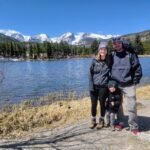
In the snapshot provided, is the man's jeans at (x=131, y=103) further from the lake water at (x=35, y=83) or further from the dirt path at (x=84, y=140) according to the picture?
the lake water at (x=35, y=83)

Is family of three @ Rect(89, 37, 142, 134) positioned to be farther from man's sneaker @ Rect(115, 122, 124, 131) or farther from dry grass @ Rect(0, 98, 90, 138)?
dry grass @ Rect(0, 98, 90, 138)

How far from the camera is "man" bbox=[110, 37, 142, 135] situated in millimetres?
8109

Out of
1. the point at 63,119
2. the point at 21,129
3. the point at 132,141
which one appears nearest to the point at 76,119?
the point at 63,119

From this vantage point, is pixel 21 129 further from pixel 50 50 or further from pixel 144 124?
pixel 50 50

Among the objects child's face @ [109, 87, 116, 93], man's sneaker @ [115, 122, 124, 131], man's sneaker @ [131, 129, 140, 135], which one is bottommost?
man's sneaker @ [131, 129, 140, 135]

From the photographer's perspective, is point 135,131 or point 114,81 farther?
point 114,81

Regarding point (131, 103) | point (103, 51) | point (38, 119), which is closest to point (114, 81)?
point (131, 103)

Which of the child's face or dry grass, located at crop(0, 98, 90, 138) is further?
dry grass, located at crop(0, 98, 90, 138)

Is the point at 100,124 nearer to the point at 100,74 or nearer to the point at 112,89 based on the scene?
the point at 112,89

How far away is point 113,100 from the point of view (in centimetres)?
847

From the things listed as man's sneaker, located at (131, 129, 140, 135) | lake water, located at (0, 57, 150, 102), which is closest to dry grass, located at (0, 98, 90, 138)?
lake water, located at (0, 57, 150, 102)

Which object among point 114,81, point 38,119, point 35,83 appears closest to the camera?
point 114,81

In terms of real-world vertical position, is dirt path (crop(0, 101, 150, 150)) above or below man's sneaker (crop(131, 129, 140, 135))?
below

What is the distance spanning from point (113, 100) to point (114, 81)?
48 centimetres
